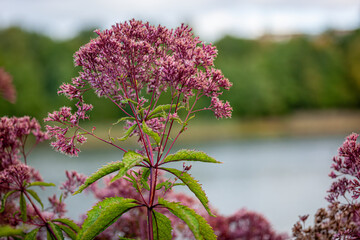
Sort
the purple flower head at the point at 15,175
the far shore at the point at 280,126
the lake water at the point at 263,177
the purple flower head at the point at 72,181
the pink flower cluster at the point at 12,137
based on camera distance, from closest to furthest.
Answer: the purple flower head at the point at 15,175 → the pink flower cluster at the point at 12,137 → the purple flower head at the point at 72,181 → the lake water at the point at 263,177 → the far shore at the point at 280,126

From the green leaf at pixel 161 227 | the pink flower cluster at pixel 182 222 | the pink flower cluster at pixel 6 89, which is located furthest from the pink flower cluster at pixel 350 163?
the pink flower cluster at pixel 6 89

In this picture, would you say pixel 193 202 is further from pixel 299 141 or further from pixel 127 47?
pixel 299 141

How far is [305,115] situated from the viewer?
239ft

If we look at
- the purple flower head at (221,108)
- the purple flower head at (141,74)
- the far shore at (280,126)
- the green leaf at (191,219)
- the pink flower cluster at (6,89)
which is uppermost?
the far shore at (280,126)

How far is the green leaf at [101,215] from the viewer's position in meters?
1.87

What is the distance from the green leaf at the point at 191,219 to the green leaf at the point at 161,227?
0.15 metres

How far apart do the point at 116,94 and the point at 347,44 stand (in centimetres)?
8541

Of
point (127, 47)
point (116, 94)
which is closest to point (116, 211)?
point (116, 94)

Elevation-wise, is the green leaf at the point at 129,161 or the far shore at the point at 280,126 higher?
the far shore at the point at 280,126

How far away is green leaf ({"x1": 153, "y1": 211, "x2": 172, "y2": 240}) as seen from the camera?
206 centimetres

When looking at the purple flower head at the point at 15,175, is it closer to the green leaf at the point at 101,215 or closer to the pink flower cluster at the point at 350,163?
the green leaf at the point at 101,215

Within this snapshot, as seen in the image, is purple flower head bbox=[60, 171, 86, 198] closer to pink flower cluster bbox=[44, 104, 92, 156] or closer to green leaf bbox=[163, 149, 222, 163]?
pink flower cluster bbox=[44, 104, 92, 156]

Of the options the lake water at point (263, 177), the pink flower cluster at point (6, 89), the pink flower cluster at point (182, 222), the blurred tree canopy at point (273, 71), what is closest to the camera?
the pink flower cluster at point (6, 89)

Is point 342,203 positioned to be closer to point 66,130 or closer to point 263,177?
point 66,130
